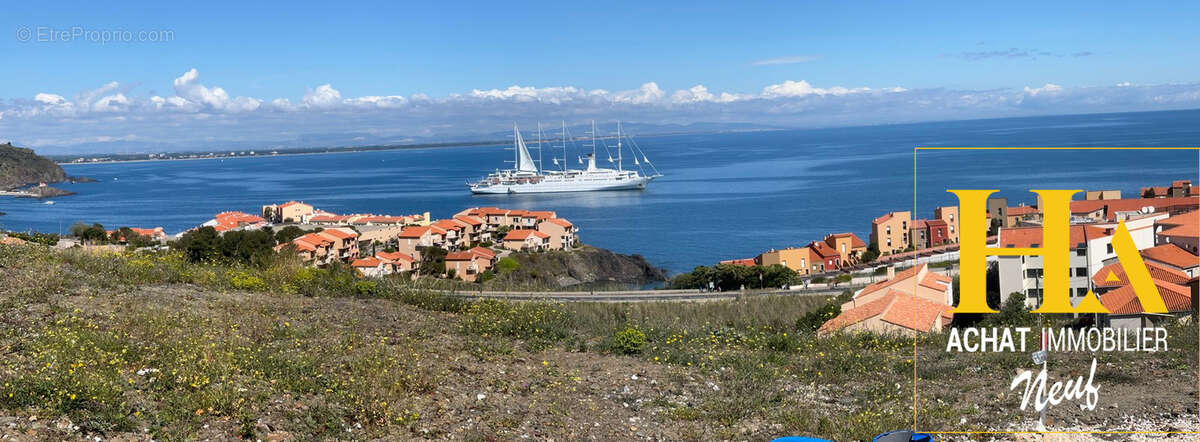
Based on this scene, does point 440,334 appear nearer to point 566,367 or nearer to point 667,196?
point 566,367

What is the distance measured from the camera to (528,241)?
34562 millimetres

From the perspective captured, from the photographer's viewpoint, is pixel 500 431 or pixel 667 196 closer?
pixel 500 431

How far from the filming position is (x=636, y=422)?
3951 mm

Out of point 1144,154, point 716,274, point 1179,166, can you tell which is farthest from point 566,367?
point 1144,154

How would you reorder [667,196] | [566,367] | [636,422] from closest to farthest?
1. [636,422]
2. [566,367]
3. [667,196]

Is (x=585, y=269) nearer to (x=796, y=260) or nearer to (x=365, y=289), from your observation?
(x=796, y=260)

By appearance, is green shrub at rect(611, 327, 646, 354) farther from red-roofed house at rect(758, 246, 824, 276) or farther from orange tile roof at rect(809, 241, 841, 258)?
orange tile roof at rect(809, 241, 841, 258)

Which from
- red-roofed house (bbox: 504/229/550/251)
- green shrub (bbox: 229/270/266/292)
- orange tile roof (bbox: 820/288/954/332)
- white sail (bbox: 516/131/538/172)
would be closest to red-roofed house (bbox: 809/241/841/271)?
red-roofed house (bbox: 504/229/550/251)

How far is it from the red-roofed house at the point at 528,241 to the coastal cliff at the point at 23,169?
69078 mm

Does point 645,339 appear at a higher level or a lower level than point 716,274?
higher

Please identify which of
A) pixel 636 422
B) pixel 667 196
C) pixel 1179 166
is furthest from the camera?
pixel 667 196

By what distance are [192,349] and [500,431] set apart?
5.59 feet

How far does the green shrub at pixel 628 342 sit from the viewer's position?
17.8 feet

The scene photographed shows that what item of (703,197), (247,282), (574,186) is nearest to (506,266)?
(247,282)
